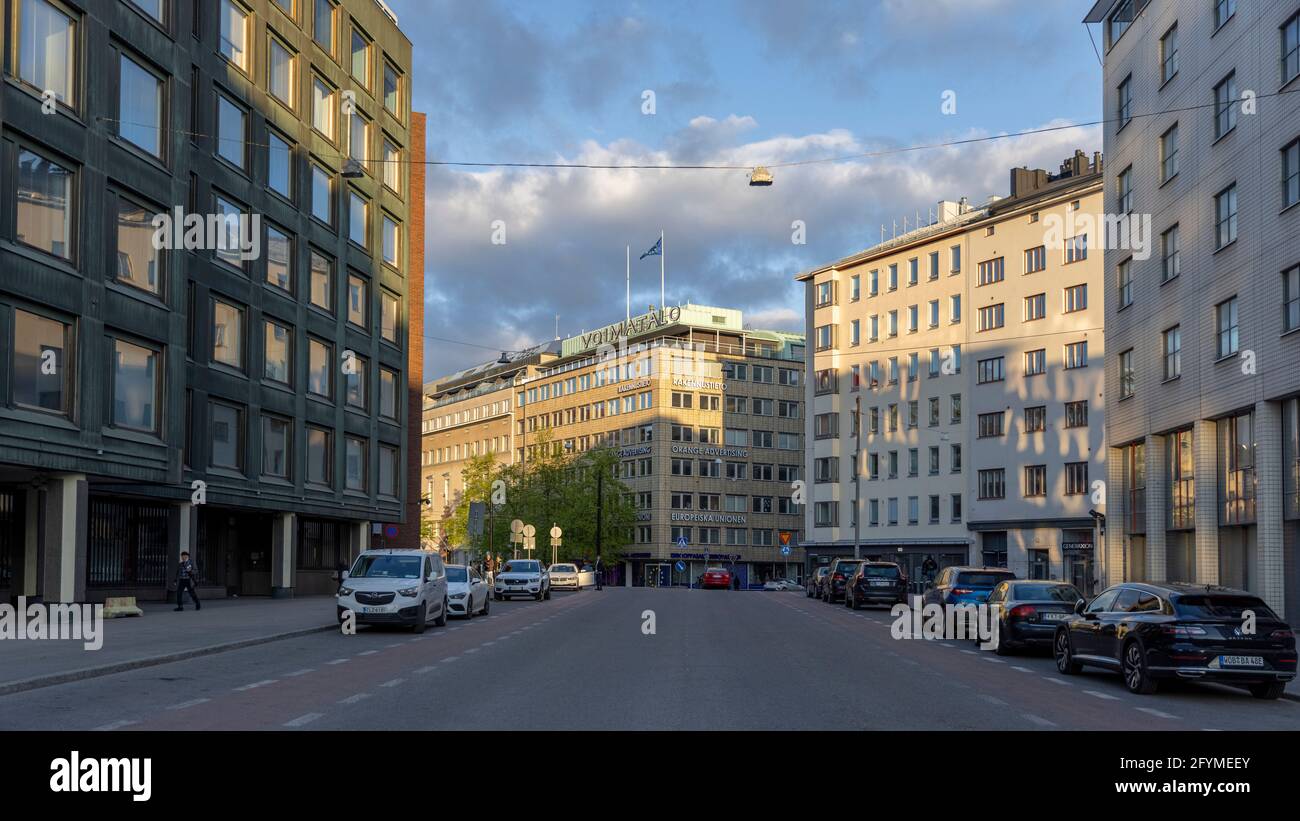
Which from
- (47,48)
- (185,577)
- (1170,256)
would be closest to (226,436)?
(185,577)

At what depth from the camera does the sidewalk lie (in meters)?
16.7

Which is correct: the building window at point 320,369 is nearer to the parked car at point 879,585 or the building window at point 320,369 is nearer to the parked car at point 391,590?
the parked car at point 879,585

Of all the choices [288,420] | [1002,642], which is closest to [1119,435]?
[1002,642]

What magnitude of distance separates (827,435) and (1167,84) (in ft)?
165

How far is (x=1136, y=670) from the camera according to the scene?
671 inches

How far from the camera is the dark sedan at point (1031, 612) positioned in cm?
2322

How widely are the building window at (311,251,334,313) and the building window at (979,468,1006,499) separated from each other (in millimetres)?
37326

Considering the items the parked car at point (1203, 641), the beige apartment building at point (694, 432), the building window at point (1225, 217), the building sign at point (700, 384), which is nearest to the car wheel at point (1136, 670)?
the parked car at point (1203, 641)

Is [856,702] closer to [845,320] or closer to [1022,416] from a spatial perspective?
[1022,416]

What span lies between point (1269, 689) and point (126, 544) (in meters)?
30.2

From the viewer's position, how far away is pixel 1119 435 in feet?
143

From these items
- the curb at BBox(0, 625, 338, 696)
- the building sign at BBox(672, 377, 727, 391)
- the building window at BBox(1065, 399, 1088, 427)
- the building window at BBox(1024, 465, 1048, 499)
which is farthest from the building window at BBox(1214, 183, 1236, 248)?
the building sign at BBox(672, 377, 727, 391)

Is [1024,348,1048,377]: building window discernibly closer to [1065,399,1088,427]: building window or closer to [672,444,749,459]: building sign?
[1065,399,1088,427]: building window

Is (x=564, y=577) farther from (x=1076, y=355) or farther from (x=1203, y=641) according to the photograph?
(x=1203, y=641)
